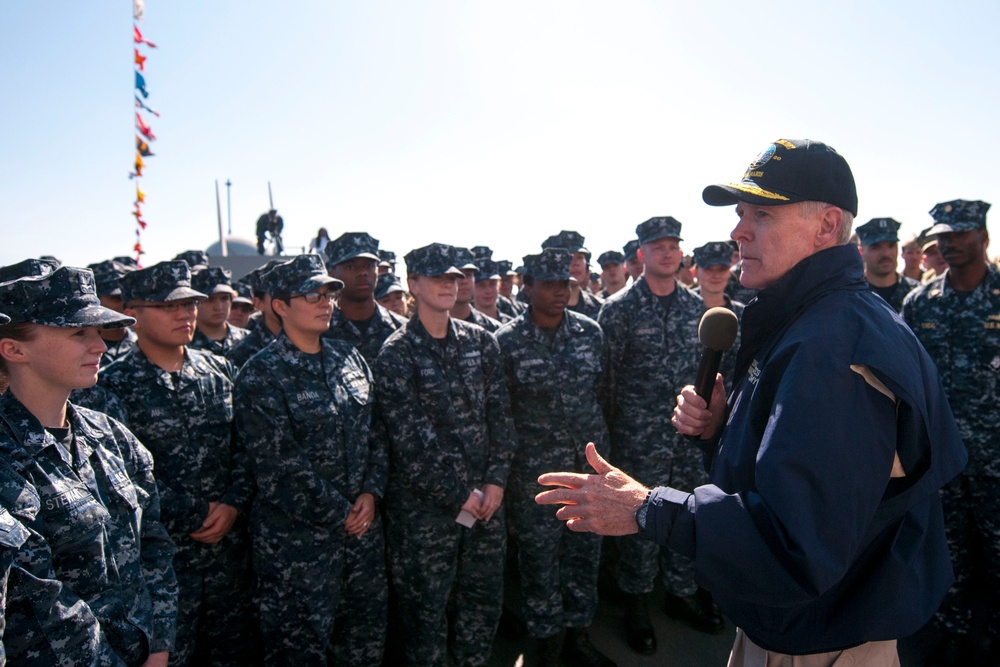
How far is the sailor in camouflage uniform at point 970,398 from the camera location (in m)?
3.85

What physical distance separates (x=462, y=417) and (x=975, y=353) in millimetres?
3706

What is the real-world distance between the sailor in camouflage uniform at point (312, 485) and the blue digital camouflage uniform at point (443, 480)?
0.51 ft

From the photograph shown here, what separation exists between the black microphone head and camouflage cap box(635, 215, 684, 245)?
2.58 meters

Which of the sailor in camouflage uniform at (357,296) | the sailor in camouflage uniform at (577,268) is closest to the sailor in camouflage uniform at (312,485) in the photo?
the sailor in camouflage uniform at (357,296)

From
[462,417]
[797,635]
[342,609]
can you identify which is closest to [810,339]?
[797,635]

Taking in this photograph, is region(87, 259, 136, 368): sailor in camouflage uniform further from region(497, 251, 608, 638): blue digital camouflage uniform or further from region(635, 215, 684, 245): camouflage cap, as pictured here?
region(635, 215, 684, 245): camouflage cap

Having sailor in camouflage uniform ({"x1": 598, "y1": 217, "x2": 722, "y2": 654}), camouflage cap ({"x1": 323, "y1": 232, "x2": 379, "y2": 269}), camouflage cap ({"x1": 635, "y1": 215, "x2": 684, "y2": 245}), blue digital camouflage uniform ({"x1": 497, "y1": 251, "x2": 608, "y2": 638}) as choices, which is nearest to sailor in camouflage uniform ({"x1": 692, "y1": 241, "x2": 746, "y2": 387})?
sailor in camouflage uniform ({"x1": 598, "y1": 217, "x2": 722, "y2": 654})

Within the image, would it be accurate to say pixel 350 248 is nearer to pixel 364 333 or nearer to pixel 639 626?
pixel 364 333

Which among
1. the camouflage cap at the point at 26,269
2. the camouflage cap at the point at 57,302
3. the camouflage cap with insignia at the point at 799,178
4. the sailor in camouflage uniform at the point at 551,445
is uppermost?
the camouflage cap with insignia at the point at 799,178

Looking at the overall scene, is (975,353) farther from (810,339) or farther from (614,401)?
(810,339)

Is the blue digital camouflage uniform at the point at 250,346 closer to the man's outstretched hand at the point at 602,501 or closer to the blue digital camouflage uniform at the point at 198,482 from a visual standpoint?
the blue digital camouflage uniform at the point at 198,482

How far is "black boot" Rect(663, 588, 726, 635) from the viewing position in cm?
427

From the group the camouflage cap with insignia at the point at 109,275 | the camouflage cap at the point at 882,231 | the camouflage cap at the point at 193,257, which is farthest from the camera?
the camouflage cap at the point at 193,257

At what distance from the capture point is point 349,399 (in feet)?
11.1
